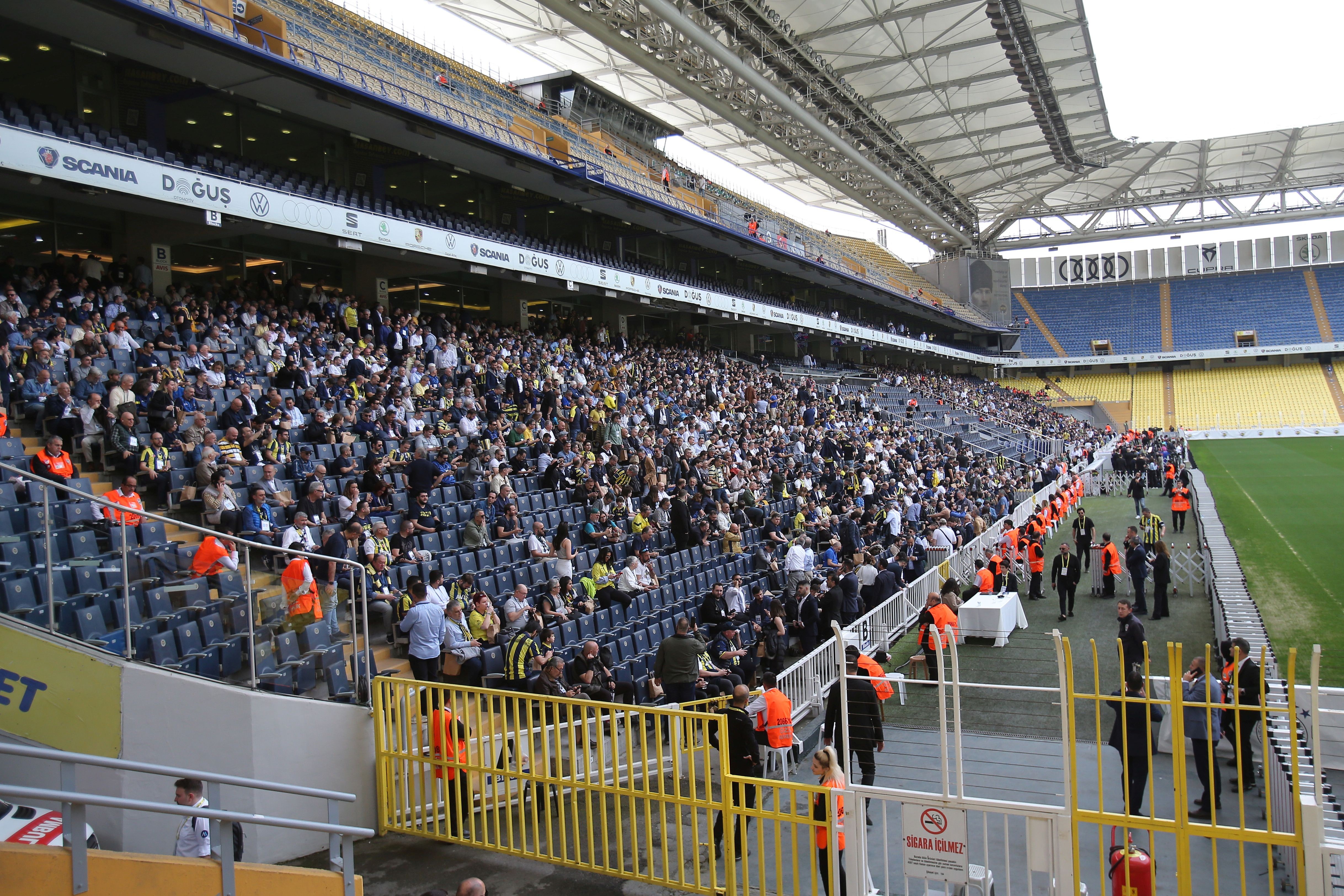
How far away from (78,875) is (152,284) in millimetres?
15036

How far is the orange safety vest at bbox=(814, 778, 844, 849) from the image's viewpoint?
5473 millimetres

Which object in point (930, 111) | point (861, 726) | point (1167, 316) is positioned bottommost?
point (861, 726)

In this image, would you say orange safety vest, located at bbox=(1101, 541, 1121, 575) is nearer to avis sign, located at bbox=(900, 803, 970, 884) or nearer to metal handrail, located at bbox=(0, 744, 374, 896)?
avis sign, located at bbox=(900, 803, 970, 884)

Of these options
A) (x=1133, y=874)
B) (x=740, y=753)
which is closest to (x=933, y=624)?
(x=740, y=753)

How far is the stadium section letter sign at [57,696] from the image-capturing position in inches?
240

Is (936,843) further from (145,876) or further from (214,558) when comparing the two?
(214,558)

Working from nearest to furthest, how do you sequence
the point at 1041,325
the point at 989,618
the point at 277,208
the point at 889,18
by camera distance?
the point at 989,618
the point at 277,208
the point at 889,18
the point at 1041,325

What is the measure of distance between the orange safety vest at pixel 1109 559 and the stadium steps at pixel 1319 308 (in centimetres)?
6025

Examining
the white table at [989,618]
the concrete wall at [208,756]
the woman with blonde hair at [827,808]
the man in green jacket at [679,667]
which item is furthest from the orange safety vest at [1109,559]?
the concrete wall at [208,756]

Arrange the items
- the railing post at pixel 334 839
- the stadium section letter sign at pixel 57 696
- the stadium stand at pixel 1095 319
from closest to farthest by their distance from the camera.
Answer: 1. the railing post at pixel 334 839
2. the stadium section letter sign at pixel 57 696
3. the stadium stand at pixel 1095 319

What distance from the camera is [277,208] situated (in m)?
15.3

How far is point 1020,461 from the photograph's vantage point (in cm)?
3488

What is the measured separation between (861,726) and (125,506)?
568 cm

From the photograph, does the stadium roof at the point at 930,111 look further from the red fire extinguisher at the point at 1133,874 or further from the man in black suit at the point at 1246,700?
the red fire extinguisher at the point at 1133,874
